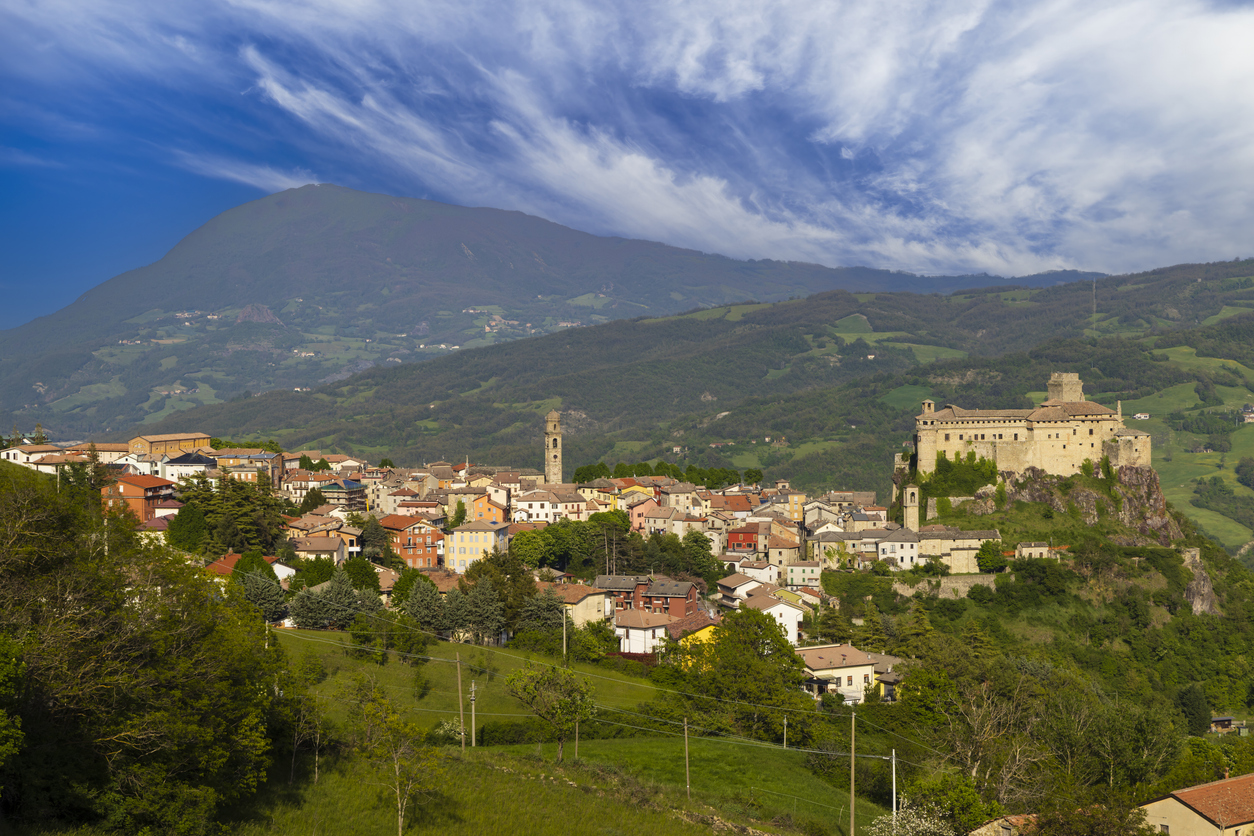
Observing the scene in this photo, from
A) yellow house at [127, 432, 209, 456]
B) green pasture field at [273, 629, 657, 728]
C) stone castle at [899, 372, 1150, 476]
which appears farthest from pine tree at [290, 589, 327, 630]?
stone castle at [899, 372, 1150, 476]

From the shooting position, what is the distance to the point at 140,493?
63.8 meters

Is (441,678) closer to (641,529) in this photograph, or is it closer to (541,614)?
(541,614)

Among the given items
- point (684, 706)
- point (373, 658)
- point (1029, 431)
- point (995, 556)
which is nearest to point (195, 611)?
point (373, 658)

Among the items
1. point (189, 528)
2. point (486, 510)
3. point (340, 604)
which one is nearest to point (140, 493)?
point (189, 528)

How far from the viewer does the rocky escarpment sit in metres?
82.4

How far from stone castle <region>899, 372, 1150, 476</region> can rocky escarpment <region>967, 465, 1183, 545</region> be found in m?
1.02

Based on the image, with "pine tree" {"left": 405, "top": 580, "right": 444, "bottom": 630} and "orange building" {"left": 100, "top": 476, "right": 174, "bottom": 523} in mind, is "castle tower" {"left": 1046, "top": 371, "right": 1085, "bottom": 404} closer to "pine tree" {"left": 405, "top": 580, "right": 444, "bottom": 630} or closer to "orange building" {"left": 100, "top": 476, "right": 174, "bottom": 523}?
"pine tree" {"left": 405, "top": 580, "right": 444, "bottom": 630}

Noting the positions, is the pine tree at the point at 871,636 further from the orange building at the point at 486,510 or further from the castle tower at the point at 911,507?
the orange building at the point at 486,510

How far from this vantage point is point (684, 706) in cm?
4391

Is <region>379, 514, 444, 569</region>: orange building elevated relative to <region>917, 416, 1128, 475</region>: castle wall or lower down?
lower down

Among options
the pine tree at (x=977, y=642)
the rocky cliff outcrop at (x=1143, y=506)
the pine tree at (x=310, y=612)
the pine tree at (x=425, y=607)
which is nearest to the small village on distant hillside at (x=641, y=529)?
the pine tree at (x=310, y=612)

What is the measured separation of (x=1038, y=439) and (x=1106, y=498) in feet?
25.2

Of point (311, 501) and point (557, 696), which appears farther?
point (311, 501)

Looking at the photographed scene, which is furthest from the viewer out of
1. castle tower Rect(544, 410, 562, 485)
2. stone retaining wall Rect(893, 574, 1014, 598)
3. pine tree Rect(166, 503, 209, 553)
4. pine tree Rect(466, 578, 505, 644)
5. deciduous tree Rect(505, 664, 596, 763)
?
castle tower Rect(544, 410, 562, 485)
